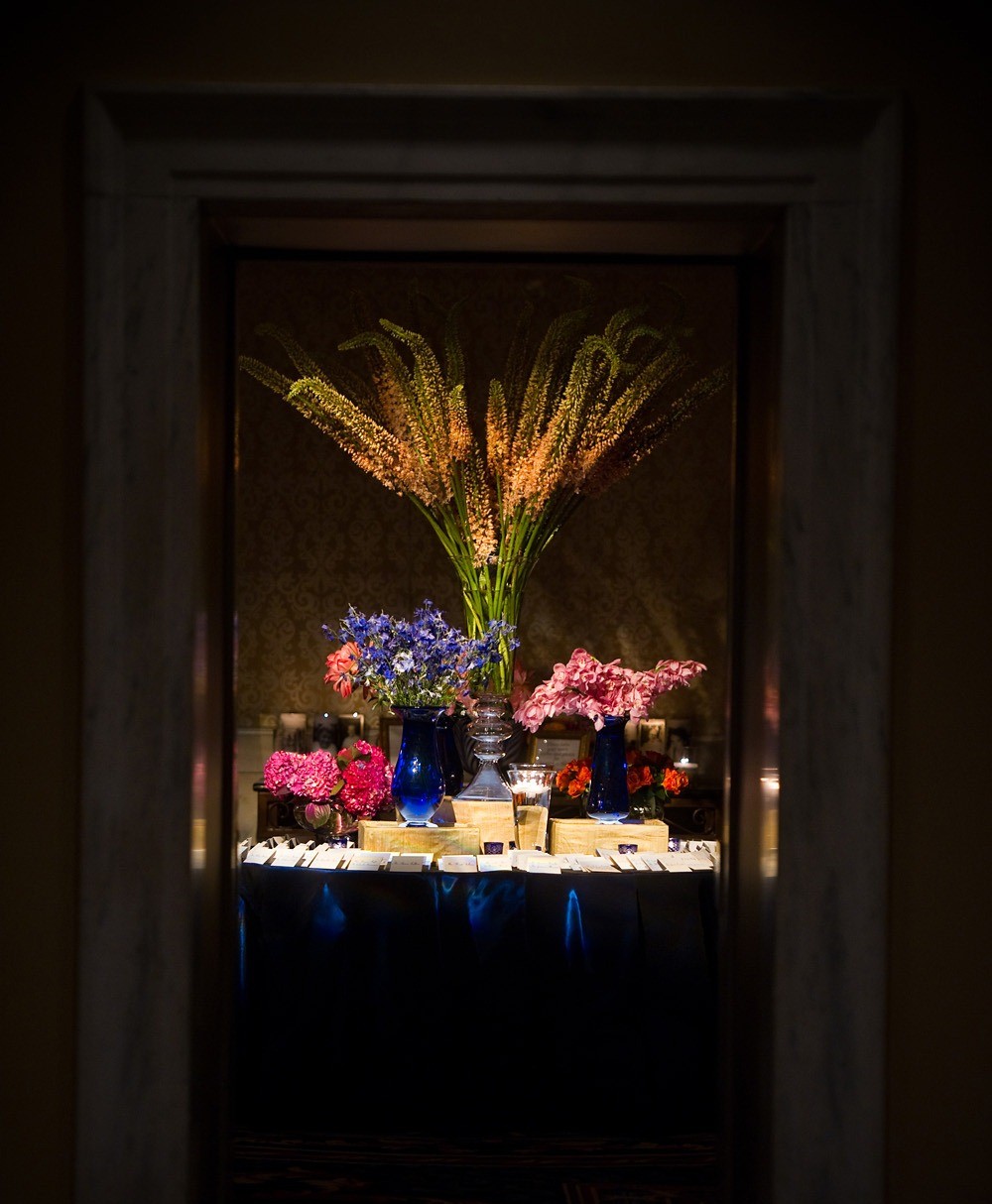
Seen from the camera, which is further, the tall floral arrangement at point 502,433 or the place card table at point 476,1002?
the tall floral arrangement at point 502,433

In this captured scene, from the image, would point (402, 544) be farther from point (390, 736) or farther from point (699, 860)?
point (699, 860)

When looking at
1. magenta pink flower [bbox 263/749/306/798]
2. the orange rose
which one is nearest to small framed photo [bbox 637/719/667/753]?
the orange rose

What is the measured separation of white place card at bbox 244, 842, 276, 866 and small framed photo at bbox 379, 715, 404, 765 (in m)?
1.56

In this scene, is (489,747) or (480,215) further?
(489,747)

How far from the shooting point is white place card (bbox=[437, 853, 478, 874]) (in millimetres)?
2486

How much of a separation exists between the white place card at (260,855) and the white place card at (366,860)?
0.58 feet

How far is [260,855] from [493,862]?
21.8 inches

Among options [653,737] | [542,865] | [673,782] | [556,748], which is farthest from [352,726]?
[542,865]

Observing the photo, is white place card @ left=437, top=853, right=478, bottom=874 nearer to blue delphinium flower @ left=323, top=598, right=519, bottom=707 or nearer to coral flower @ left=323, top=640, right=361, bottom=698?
blue delphinium flower @ left=323, top=598, right=519, bottom=707

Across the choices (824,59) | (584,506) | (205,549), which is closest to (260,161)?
(205,549)

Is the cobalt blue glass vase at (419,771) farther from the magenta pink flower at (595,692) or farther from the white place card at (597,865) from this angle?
the white place card at (597,865)

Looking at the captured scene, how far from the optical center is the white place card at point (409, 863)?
98.0 inches

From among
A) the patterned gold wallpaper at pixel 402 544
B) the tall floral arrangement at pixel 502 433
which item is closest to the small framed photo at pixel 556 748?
the tall floral arrangement at pixel 502 433

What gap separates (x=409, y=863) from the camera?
253 centimetres
